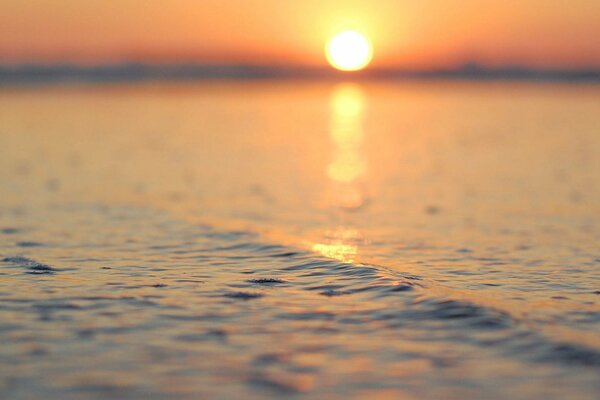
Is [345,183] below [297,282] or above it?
above

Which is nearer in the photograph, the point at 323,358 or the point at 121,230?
the point at 323,358

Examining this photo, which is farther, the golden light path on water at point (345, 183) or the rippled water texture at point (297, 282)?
the golden light path on water at point (345, 183)

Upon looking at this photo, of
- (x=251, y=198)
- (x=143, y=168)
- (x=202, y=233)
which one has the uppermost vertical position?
(x=143, y=168)

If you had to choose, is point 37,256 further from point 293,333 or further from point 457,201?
point 457,201

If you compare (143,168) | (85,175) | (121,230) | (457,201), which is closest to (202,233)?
(121,230)

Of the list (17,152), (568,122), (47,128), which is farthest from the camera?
(568,122)

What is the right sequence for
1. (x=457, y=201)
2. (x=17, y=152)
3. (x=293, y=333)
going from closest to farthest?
(x=293, y=333), (x=457, y=201), (x=17, y=152)

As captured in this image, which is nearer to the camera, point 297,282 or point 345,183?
point 297,282

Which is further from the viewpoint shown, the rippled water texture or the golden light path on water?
the golden light path on water
